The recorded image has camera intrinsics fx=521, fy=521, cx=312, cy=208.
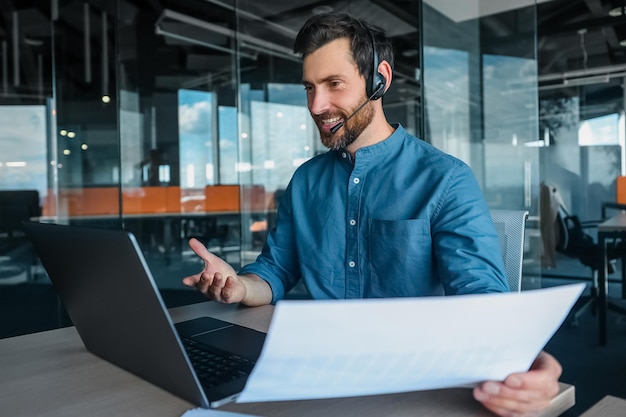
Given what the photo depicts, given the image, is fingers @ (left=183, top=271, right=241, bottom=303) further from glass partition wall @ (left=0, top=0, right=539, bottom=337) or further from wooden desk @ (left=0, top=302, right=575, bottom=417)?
glass partition wall @ (left=0, top=0, right=539, bottom=337)

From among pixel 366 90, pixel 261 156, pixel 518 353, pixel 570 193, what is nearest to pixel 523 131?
pixel 261 156

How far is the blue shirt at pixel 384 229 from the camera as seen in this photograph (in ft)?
3.67

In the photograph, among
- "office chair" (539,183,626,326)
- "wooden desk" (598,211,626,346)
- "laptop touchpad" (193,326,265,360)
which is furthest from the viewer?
"office chair" (539,183,626,326)

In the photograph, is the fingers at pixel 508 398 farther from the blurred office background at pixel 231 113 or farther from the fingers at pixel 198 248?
the blurred office background at pixel 231 113

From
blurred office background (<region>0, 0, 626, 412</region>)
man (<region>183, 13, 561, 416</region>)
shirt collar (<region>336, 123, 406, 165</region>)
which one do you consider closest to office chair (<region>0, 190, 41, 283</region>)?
blurred office background (<region>0, 0, 626, 412</region>)

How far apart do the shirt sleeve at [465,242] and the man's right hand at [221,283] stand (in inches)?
16.7

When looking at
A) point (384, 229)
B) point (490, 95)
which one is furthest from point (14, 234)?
point (384, 229)

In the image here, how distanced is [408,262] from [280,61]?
461 centimetres

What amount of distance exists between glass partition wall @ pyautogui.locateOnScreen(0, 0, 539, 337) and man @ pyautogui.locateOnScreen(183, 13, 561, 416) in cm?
299

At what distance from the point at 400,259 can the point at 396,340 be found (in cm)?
73

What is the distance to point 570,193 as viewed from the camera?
6801 millimetres

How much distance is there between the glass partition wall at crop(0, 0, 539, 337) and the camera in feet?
15.3

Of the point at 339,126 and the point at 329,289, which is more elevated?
the point at 339,126

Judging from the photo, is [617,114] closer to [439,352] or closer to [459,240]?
[459,240]
